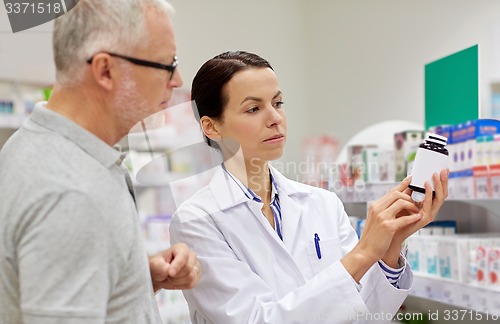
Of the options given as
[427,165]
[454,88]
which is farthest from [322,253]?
[454,88]

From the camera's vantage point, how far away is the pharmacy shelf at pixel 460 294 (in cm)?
231

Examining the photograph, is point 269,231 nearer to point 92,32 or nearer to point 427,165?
point 427,165

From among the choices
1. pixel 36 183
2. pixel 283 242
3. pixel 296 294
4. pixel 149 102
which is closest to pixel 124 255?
pixel 36 183

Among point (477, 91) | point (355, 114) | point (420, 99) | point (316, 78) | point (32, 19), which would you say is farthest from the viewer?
point (316, 78)

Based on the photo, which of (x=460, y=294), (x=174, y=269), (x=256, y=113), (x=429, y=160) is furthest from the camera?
(x=460, y=294)

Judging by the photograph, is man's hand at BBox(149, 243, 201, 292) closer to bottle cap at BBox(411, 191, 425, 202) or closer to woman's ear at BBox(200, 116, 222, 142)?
woman's ear at BBox(200, 116, 222, 142)

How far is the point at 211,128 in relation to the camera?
1836 mm

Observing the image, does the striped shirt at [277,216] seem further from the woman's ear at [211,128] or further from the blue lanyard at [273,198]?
the woman's ear at [211,128]

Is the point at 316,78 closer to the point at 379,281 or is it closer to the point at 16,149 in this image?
the point at 379,281

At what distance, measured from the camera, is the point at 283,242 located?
1827 millimetres

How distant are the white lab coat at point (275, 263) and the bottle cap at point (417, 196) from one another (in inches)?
10.2

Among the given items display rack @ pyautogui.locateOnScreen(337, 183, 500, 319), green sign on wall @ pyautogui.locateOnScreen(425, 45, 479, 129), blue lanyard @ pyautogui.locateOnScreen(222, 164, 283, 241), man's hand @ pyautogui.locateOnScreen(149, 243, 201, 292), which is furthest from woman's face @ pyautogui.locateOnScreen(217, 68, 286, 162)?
display rack @ pyautogui.locateOnScreen(337, 183, 500, 319)

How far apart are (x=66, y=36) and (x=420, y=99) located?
16.3 feet

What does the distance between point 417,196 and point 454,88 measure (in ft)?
2.36
